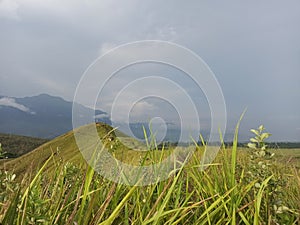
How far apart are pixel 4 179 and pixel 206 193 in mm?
1818

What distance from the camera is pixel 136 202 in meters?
2.89

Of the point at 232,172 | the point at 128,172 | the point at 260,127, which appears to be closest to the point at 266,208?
the point at 232,172

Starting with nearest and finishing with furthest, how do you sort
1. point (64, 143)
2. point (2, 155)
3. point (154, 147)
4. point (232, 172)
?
point (2, 155)
point (232, 172)
point (154, 147)
point (64, 143)

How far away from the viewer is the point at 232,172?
3.21 metres

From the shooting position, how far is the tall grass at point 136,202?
7.43ft

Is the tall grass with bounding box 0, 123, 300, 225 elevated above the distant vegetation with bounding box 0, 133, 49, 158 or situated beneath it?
elevated above

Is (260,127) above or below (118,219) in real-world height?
above

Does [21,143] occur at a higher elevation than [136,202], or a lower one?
lower

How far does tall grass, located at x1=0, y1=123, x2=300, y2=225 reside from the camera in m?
2.27

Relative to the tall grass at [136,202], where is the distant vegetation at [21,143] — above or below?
below

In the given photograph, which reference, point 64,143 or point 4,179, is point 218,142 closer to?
point 4,179

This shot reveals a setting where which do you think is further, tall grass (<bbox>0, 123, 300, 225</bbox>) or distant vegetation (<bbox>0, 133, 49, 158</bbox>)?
distant vegetation (<bbox>0, 133, 49, 158</bbox>)

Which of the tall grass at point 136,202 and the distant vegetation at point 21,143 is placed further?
the distant vegetation at point 21,143

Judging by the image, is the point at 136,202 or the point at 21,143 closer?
the point at 136,202
